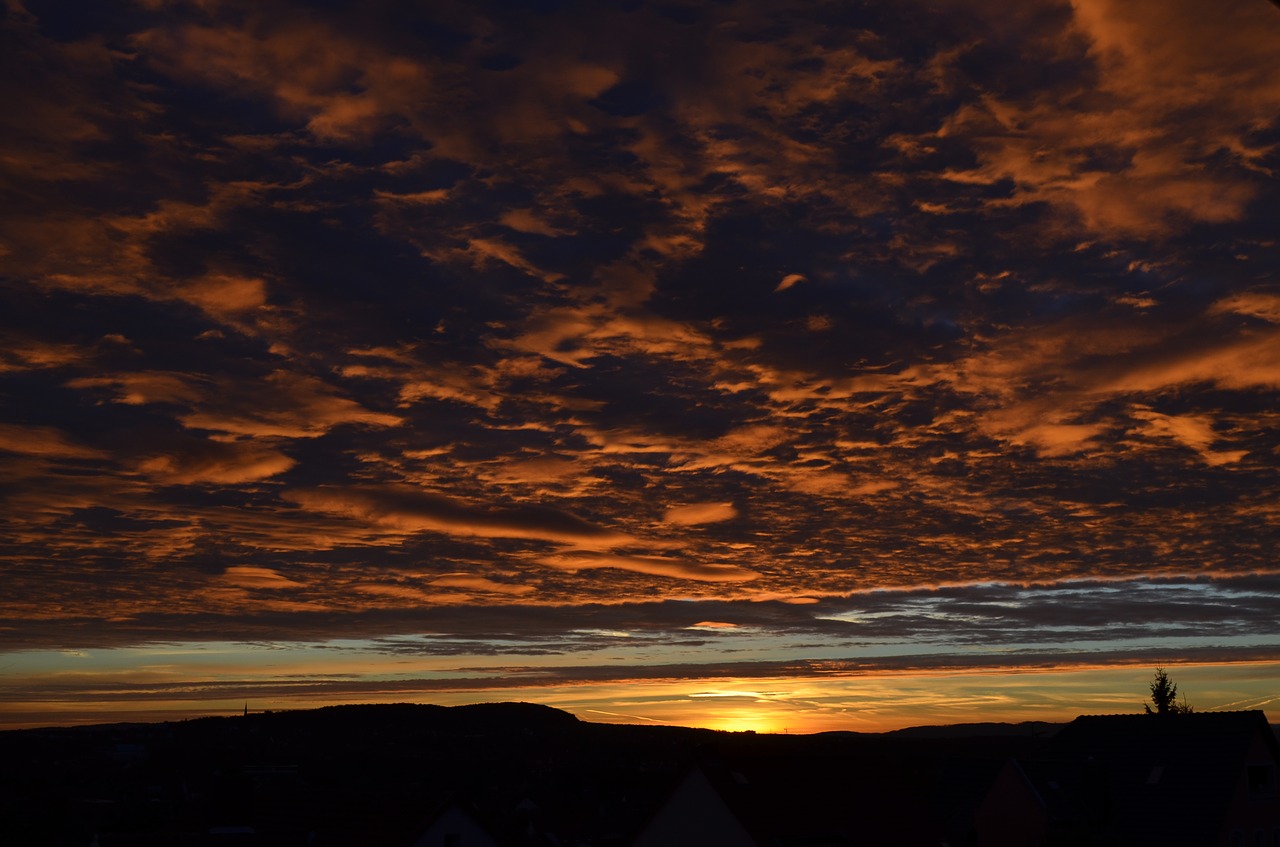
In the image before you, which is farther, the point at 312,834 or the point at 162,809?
the point at 162,809

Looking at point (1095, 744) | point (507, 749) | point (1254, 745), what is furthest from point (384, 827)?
point (507, 749)

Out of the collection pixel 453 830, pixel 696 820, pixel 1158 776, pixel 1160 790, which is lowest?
pixel 453 830

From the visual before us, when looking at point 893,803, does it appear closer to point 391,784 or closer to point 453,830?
point 453,830

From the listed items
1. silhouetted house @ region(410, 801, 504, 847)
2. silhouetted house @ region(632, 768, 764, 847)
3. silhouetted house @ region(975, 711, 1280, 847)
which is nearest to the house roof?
silhouetted house @ region(975, 711, 1280, 847)

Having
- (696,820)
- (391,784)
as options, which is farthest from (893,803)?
(391,784)

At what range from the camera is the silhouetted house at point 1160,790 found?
52.2 m

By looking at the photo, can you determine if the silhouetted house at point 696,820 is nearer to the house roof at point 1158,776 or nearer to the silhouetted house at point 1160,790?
the silhouetted house at point 1160,790

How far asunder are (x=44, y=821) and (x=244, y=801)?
44.9 metres

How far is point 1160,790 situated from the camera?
5422 cm

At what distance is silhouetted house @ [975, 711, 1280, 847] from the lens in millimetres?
52219

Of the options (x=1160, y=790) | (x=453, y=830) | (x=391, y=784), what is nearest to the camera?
(x=1160, y=790)

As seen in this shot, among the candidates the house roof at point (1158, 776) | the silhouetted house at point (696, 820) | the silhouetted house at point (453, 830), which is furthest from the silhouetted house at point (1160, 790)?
the silhouetted house at point (453, 830)

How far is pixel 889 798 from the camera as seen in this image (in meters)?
59.7

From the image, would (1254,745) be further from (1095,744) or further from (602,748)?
(602,748)
